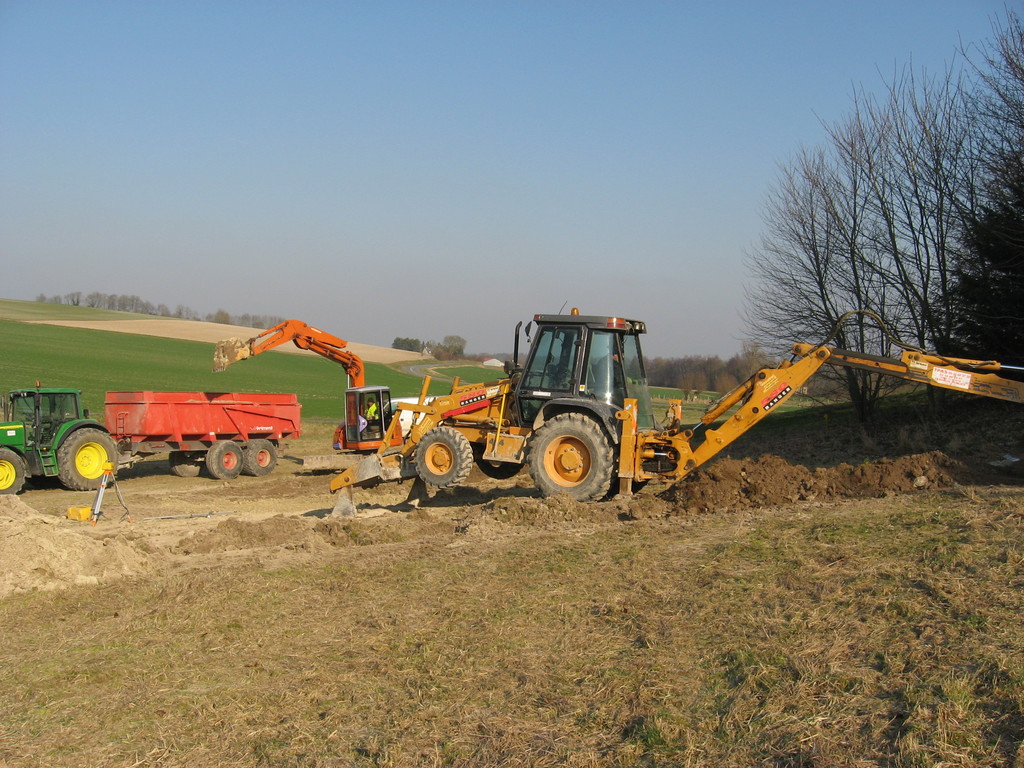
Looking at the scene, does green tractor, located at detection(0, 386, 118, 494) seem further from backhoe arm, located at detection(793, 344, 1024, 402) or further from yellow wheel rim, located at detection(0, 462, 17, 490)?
backhoe arm, located at detection(793, 344, 1024, 402)

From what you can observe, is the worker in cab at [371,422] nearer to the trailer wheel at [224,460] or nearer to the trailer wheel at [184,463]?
the trailer wheel at [224,460]

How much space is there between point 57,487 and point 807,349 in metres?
15.6

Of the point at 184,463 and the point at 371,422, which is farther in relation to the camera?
the point at 371,422

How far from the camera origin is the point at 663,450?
34.0 ft

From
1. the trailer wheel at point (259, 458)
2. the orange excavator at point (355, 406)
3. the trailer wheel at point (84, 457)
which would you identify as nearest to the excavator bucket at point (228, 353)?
the orange excavator at point (355, 406)

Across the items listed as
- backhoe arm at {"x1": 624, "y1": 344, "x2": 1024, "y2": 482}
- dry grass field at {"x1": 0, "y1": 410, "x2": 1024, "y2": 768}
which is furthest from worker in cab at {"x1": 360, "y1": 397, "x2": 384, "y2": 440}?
backhoe arm at {"x1": 624, "y1": 344, "x2": 1024, "y2": 482}

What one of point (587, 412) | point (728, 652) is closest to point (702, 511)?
point (587, 412)

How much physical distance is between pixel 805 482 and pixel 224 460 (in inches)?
573

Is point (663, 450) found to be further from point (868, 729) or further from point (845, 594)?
point (868, 729)

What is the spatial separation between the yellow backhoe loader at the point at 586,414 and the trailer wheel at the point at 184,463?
29.7 feet

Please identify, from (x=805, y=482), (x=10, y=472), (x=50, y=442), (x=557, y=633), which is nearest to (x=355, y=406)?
(x=50, y=442)

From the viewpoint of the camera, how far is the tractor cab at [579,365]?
10.8 metres

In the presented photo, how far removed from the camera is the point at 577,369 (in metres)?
10.7

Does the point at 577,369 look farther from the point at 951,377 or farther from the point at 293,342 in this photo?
the point at 293,342
